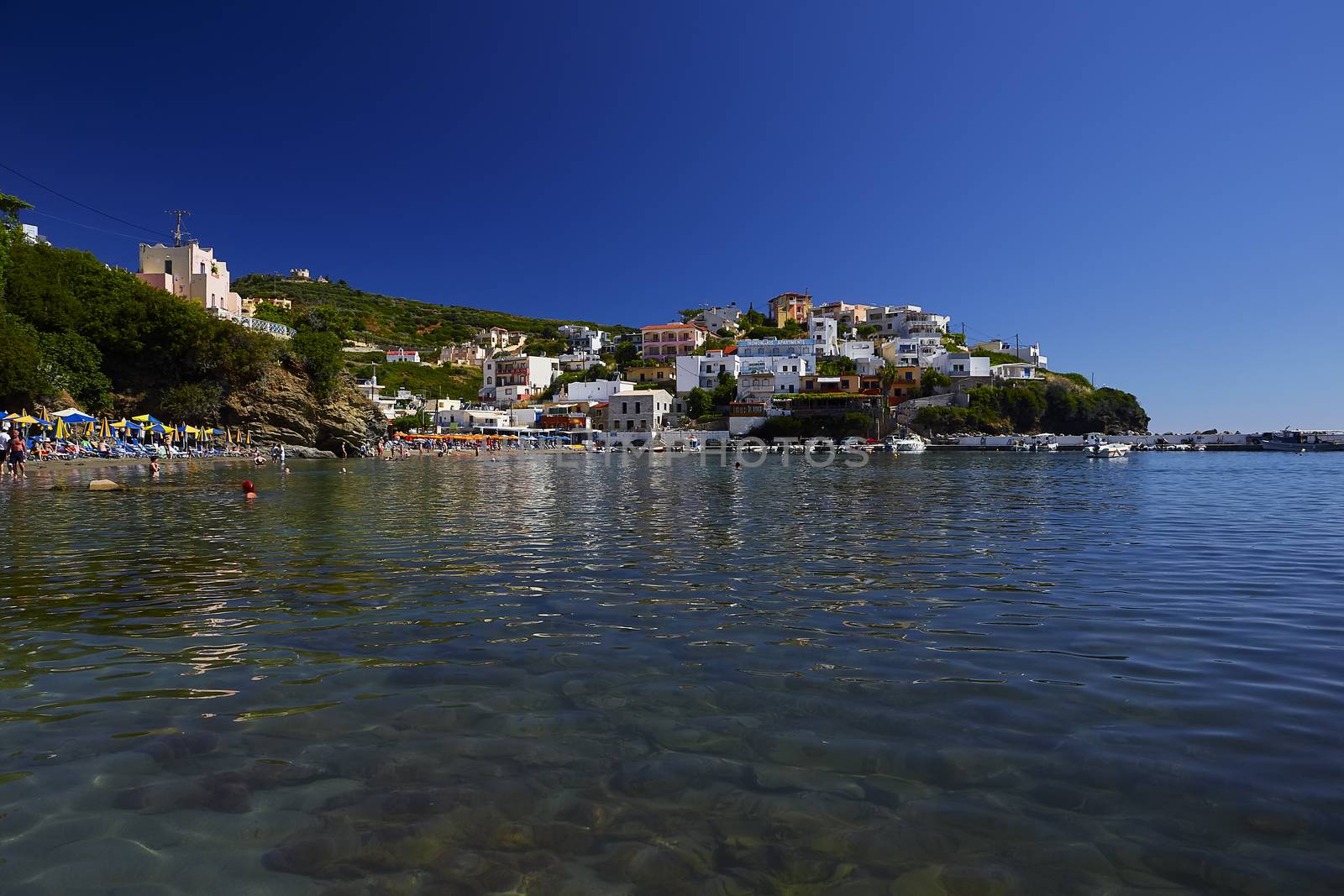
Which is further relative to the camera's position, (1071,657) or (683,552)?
(683,552)

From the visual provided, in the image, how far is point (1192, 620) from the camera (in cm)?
824

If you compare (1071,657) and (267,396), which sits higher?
(267,396)

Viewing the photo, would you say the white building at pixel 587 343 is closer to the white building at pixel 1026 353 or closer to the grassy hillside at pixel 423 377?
the grassy hillside at pixel 423 377

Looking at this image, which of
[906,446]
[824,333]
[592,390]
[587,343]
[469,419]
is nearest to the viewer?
[906,446]

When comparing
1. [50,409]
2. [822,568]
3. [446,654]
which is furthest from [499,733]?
[50,409]

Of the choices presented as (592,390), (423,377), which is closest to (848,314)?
(592,390)

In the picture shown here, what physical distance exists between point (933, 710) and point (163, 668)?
21.9ft

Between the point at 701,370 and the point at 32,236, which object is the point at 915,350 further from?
the point at 32,236

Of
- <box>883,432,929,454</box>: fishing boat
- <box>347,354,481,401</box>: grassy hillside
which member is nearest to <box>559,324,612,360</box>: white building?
<box>347,354,481,401</box>: grassy hillside

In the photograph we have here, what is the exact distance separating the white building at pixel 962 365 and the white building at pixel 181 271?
96542 mm

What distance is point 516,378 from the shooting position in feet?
408

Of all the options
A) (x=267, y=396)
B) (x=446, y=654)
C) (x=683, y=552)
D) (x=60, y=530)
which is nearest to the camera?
(x=446, y=654)

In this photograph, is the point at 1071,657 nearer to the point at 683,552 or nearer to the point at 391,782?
the point at 391,782

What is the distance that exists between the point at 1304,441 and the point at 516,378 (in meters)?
128
